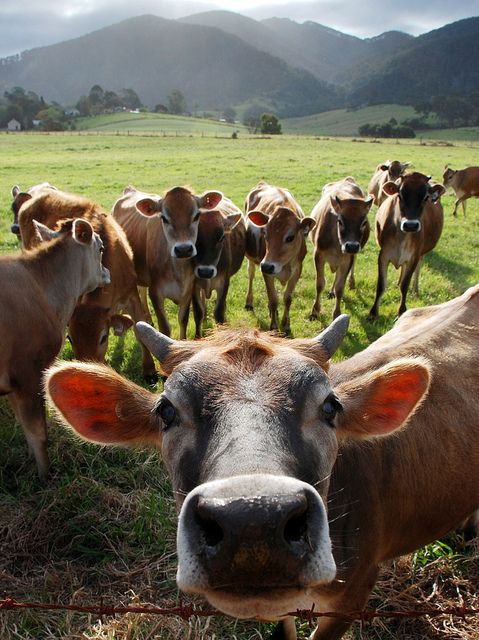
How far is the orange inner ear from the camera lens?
9.13 ft

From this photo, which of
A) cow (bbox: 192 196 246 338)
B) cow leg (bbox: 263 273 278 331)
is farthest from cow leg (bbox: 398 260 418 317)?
cow (bbox: 192 196 246 338)

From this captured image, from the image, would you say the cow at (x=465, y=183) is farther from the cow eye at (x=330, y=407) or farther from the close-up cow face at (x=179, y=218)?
the cow eye at (x=330, y=407)

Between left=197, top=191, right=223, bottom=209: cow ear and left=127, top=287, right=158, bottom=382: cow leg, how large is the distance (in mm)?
1679

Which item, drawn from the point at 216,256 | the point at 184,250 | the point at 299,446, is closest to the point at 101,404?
the point at 299,446

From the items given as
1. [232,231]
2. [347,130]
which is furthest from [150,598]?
[347,130]

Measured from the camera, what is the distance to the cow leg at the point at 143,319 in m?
7.03

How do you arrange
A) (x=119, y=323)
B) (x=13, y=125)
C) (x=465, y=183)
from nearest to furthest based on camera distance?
(x=119, y=323) < (x=465, y=183) < (x=13, y=125)

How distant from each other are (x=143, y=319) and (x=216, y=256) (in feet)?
4.56

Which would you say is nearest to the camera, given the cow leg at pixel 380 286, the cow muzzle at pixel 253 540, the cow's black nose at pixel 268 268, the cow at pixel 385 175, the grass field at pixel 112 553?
the cow muzzle at pixel 253 540

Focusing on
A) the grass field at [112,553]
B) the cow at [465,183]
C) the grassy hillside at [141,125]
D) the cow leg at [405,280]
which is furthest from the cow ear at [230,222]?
the grassy hillside at [141,125]

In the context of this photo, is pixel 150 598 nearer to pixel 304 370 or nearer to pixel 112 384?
pixel 112 384

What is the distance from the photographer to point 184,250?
742 centimetres

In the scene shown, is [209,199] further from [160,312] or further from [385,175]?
[385,175]

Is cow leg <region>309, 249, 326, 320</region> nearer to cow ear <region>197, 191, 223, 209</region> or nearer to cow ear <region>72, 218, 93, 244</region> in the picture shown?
cow ear <region>197, 191, 223, 209</region>
